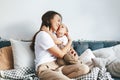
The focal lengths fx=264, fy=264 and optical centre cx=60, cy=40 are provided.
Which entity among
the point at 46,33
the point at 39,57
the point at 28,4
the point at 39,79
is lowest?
the point at 39,79

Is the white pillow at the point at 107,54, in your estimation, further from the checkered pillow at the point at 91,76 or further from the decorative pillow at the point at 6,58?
the decorative pillow at the point at 6,58

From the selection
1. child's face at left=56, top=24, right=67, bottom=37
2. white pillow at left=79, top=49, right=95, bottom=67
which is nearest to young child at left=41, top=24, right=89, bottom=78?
child's face at left=56, top=24, right=67, bottom=37

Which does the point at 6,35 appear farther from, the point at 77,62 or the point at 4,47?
the point at 77,62

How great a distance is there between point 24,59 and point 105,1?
119 centimetres

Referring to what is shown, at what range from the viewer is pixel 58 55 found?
2455 millimetres

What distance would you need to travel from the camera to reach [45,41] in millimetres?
2400

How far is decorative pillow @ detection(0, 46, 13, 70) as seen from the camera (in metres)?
2.55

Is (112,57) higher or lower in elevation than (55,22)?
lower

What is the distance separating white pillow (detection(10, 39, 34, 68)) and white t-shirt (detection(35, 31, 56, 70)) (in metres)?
0.12

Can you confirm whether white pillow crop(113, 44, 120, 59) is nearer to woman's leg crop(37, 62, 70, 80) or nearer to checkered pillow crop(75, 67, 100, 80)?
checkered pillow crop(75, 67, 100, 80)

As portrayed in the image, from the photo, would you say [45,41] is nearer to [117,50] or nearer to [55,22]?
[55,22]

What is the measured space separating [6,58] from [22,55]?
0.17m

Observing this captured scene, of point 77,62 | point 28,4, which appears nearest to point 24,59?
point 77,62

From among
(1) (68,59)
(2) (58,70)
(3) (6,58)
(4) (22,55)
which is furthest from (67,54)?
(3) (6,58)
